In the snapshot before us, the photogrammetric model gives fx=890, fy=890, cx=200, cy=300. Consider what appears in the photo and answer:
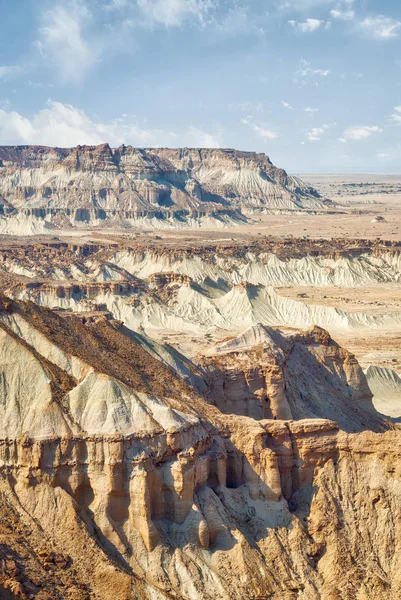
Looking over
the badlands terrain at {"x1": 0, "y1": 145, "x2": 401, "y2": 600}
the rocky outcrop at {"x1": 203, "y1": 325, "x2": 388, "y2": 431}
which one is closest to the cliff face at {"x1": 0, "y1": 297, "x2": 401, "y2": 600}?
the badlands terrain at {"x1": 0, "y1": 145, "x2": 401, "y2": 600}

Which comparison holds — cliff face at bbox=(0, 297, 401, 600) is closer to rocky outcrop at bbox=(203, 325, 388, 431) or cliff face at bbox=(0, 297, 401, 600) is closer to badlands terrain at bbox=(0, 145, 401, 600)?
badlands terrain at bbox=(0, 145, 401, 600)

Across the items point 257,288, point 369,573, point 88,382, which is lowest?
point 369,573

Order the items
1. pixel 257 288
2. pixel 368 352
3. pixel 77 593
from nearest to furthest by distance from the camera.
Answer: pixel 77 593
pixel 368 352
pixel 257 288

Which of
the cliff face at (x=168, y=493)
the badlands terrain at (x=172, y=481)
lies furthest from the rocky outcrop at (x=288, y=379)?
the cliff face at (x=168, y=493)

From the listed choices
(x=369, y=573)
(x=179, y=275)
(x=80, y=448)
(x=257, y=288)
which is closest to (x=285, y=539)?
(x=369, y=573)

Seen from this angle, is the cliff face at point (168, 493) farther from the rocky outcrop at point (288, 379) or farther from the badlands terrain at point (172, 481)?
the rocky outcrop at point (288, 379)

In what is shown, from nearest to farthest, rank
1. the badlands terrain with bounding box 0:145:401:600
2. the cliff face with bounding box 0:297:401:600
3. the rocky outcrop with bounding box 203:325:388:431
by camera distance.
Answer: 1. the cliff face with bounding box 0:297:401:600
2. the badlands terrain with bounding box 0:145:401:600
3. the rocky outcrop with bounding box 203:325:388:431

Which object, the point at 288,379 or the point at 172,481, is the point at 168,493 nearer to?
the point at 172,481

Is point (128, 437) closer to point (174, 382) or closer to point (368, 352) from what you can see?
point (174, 382)

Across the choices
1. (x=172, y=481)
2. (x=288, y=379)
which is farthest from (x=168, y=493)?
(x=288, y=379)
